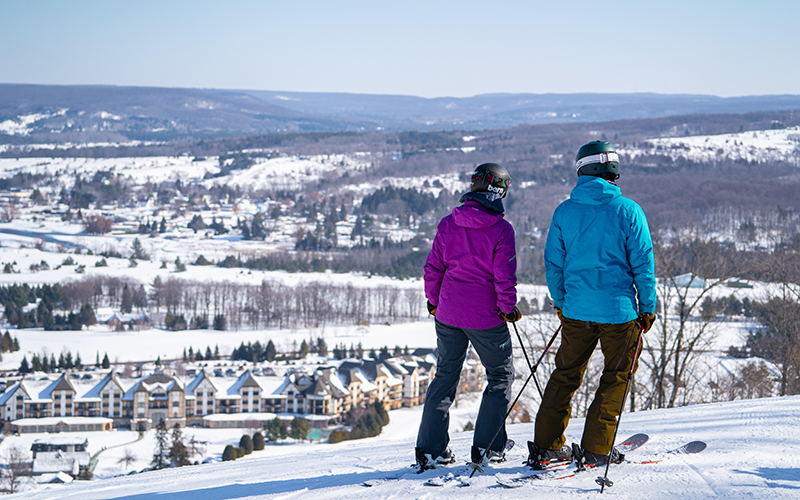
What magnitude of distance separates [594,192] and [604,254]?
24 cm

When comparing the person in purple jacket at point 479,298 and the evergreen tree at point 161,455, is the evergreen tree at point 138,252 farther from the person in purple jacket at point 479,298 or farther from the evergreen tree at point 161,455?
the person in purple jacket at point 479,298

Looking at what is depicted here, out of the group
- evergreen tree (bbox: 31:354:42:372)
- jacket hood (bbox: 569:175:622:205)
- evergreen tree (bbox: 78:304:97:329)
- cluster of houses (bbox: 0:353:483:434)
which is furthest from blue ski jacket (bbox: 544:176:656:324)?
evergreen tree (bbox: 78:304:97:329)

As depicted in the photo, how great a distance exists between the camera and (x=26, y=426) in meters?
22.1

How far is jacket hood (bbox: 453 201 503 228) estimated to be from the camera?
2.69 m

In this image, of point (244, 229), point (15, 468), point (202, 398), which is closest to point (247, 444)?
point (15, 468)

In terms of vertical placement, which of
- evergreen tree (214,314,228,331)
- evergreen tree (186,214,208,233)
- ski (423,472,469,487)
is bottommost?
evergreen tree (214,314,228,331)

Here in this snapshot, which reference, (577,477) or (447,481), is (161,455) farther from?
(577,477)

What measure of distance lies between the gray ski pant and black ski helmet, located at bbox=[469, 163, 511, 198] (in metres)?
0.57

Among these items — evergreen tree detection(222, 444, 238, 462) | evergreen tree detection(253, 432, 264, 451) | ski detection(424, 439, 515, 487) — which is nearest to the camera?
ski detection(424, 439, 515, 487)

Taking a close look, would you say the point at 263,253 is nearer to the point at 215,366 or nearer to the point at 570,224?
the point at 215,366

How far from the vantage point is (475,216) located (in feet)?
8.85

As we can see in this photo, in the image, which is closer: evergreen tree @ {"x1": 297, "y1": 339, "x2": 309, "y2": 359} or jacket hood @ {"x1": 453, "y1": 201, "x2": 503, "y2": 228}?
jacket hood @ {"x1": 453, "y1": 201, "x2": 503, "y2": 228}

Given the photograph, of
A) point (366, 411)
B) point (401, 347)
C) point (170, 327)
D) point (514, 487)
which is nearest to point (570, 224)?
point (514, 487)

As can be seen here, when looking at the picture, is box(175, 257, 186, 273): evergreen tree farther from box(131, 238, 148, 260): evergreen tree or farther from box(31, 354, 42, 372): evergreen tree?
box(31, 354, 42, 372): evergreen tree
